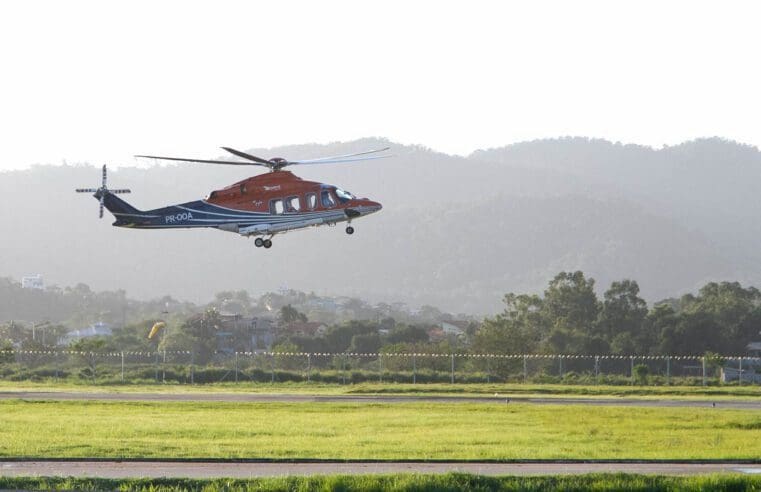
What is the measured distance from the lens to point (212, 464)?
106ft

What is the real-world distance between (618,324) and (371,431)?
88.1 m

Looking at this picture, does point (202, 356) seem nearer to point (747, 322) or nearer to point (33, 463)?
point (747, 322)

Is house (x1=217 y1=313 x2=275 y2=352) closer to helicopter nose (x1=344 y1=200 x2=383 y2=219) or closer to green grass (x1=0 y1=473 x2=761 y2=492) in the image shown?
helicopter nose (x1=344 y1=200 x2=383 y2=219)

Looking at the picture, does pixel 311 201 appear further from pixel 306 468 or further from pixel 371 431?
pixel 306 468

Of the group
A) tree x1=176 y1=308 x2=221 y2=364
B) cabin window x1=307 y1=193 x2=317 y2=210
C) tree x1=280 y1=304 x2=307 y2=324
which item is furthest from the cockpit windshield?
tree x1=280 y1=304 x2=307 y2=324

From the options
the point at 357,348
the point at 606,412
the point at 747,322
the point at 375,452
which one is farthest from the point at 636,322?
the point at 375,452

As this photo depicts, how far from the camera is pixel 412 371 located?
9075 cm

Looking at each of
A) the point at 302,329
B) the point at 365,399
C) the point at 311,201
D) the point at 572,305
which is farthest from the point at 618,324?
the point at 311,201

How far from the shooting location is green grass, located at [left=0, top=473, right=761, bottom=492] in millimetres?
27047

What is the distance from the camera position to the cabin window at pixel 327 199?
49.8m

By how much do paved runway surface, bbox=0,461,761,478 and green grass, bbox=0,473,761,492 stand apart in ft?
5.14

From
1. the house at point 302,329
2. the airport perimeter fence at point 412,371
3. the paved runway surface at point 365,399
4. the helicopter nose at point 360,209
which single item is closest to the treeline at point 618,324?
the airport perimeter fence at point 412,371

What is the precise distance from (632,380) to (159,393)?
2909 cm

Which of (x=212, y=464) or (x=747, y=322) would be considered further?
(x=747, y=322)
